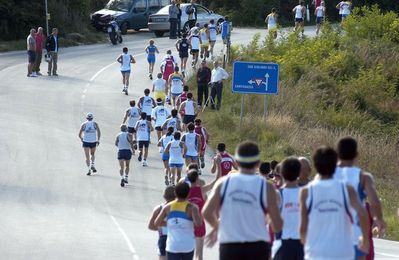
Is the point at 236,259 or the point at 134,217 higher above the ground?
the point at 236,259

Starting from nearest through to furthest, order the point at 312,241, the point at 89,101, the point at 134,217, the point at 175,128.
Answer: the point at 312,241 < the point at 134,217 < the point at 175,128 < the point at 89,101

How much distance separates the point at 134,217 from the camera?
67.5 feet

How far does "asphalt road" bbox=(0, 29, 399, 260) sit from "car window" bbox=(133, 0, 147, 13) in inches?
326

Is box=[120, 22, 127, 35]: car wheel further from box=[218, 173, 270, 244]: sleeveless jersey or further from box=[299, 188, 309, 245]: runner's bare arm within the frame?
box=[299, 188, 309, 245]: runner's bare arm

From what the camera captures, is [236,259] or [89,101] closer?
[236,259]

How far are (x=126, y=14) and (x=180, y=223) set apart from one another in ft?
132

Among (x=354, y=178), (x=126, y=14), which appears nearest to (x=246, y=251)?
(x=354, y=178)

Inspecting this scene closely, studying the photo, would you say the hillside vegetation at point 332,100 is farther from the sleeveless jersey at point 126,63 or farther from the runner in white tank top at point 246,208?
the runner in white tank top at point 246,208

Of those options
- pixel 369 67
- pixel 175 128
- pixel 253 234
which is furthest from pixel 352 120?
pixel 253 234

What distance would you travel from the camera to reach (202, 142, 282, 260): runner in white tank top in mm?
8359

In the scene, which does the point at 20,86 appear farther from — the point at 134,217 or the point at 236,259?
the point at 236,259

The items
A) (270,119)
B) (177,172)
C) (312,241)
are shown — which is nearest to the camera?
(312,241)

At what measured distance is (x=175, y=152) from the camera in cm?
2294

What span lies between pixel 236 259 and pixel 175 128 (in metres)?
17.0
